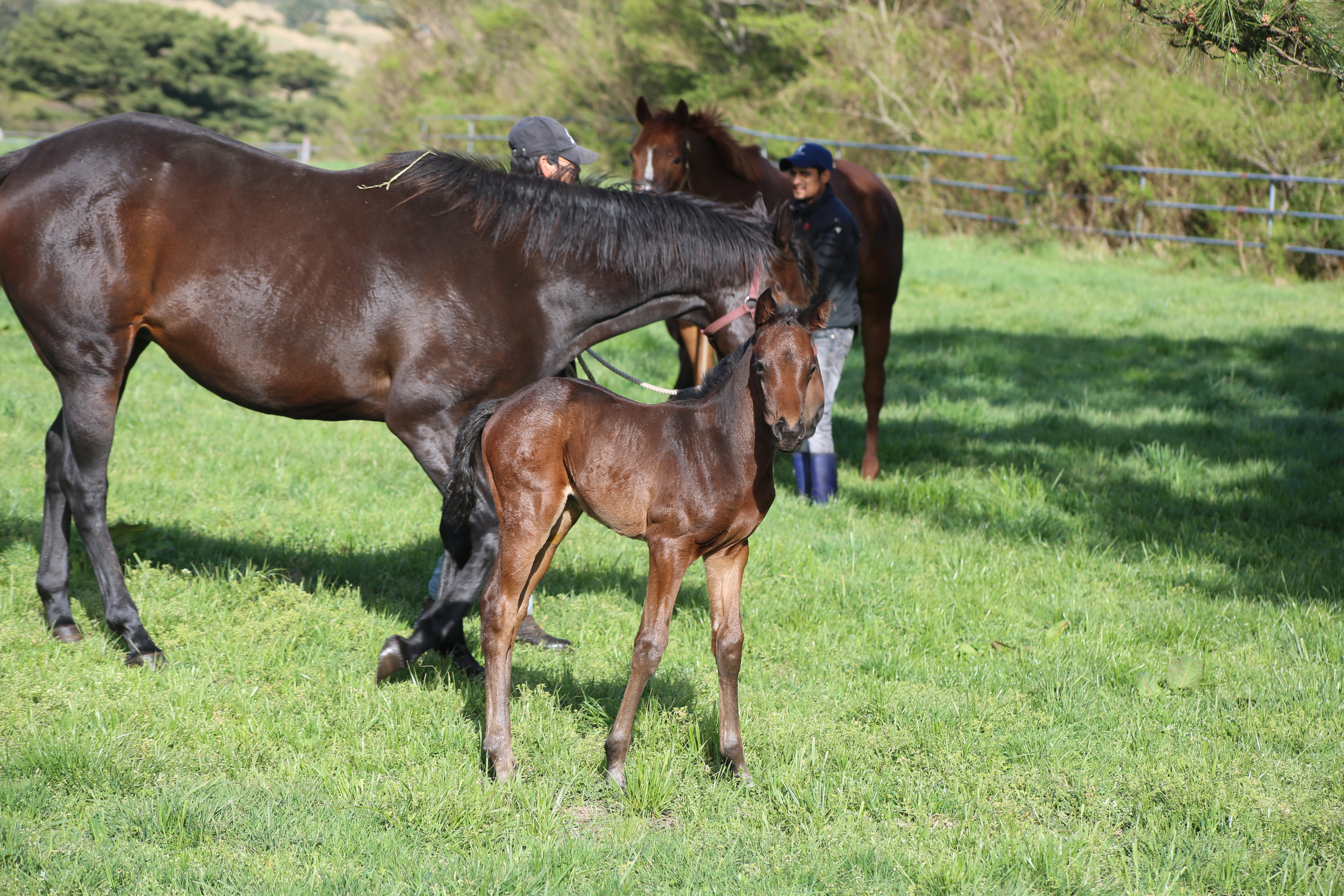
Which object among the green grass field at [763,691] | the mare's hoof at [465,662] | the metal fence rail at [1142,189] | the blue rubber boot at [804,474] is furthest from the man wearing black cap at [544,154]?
the metal fence rail at [1142,189]

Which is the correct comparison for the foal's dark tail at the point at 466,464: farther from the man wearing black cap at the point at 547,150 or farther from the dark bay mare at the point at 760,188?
the dark bay mare at the point at 760,188

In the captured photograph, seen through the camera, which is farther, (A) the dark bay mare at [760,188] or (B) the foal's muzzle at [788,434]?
(A) the dark bay mare at [760,188]

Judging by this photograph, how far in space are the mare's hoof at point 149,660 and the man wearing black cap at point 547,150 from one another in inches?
110

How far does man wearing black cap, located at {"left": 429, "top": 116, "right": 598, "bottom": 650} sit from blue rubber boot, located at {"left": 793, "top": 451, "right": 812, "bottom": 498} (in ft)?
8.36

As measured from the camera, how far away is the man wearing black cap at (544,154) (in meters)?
5.18

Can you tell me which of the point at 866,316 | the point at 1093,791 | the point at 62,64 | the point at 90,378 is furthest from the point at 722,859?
the point at 62,64

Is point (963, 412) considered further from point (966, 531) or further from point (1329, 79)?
point (1329, 79)

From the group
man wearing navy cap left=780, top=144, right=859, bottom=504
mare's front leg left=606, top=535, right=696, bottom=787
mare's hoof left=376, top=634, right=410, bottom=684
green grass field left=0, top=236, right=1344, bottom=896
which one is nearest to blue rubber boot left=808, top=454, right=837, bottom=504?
man wearing navy cap left=780, top=144, right=859, bottom=504

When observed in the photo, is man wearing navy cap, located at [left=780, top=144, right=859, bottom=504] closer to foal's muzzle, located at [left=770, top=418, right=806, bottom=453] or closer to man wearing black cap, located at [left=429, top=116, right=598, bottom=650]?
man wearing black cap, located at [left=429, top=116, right=598, bottom=650]

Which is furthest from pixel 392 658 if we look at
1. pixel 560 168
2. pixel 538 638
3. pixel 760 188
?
→ pixel 760 188

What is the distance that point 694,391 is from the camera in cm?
365

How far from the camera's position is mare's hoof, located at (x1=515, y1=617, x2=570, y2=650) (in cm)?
500

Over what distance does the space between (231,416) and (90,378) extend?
13.3 ft

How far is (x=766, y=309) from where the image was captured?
3264 mm
